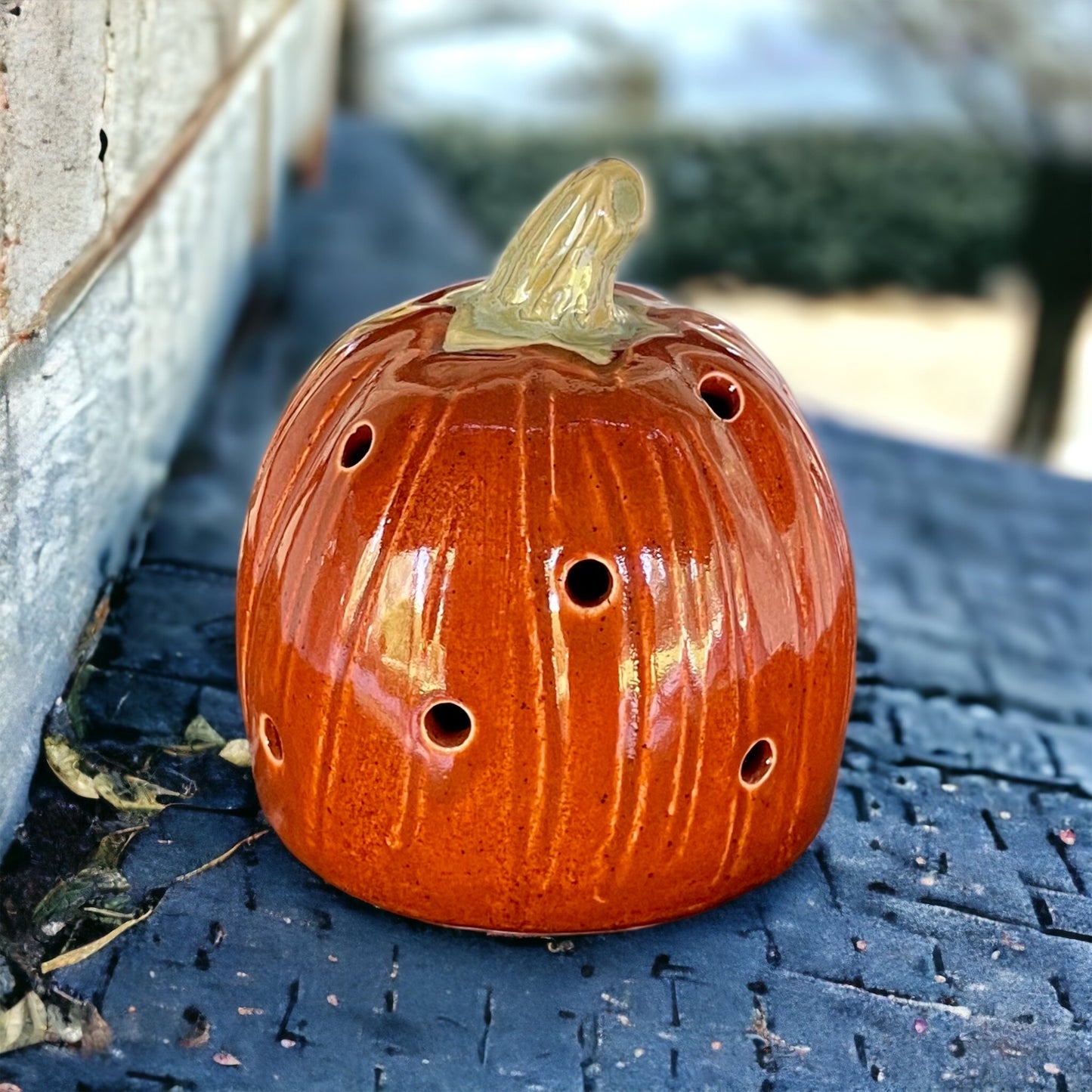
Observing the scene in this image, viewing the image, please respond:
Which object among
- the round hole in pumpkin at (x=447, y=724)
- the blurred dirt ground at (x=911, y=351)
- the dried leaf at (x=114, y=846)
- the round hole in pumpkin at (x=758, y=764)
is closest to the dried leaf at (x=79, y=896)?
the dried leaf at (x=114, y=846)

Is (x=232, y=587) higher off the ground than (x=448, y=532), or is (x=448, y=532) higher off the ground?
(x=448, y=532)

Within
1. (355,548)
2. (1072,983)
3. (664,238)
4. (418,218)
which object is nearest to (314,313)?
(418,218)

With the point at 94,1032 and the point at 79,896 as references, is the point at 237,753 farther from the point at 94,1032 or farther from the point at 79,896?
the point at 94,1032

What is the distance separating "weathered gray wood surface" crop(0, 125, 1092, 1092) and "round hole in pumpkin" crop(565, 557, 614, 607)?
501 mm

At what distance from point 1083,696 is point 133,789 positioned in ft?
5.98

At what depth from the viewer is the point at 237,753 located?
222cm

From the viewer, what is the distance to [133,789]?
2.12m

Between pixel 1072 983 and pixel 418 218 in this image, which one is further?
pixel 418 218

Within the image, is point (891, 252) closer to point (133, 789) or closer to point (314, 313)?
point (314, 313)

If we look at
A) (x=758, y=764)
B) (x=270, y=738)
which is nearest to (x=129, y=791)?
(x=270, y=738)

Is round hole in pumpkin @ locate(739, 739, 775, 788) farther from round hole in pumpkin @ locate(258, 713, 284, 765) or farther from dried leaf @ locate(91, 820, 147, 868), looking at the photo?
dried leaf @ locate(91, 820, 147, 868)

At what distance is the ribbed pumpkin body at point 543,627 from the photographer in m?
1.71

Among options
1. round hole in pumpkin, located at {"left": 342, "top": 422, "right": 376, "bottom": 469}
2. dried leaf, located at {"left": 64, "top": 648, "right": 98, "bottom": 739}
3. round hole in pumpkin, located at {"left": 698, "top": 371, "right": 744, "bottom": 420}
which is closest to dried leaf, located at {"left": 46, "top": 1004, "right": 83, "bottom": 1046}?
dried leaf, located at {"left": 64, "top": 648, "right": 98, "bottom": 739}

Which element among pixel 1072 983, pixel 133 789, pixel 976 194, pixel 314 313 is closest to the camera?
pixel 1072 983
